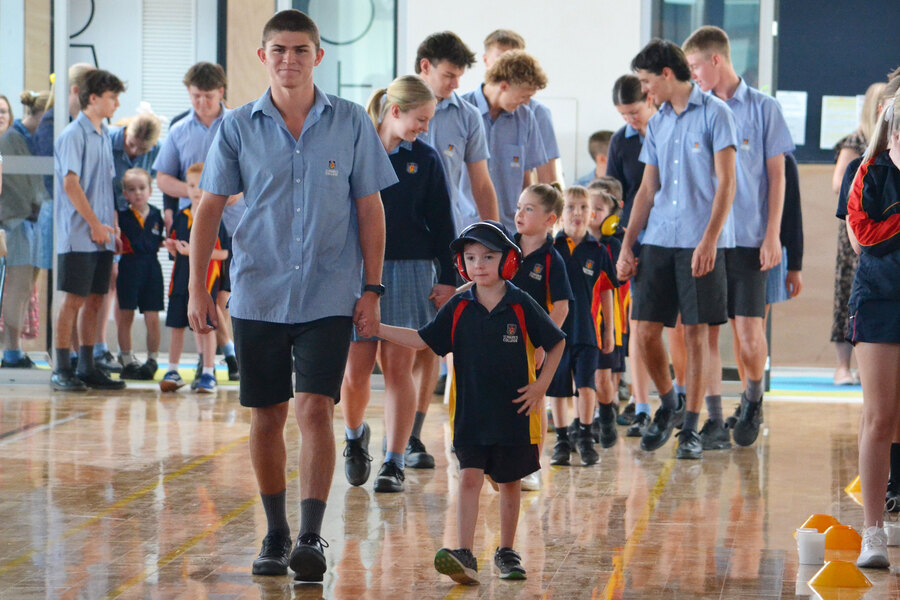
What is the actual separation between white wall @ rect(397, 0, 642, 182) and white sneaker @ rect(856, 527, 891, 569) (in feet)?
21.6

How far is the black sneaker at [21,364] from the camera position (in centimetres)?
914

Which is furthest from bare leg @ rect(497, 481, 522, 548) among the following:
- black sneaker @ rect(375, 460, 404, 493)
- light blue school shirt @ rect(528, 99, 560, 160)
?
light blue school shirt @ rect(528, 99, 560, 160)

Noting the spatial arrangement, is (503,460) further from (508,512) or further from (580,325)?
(580,325)

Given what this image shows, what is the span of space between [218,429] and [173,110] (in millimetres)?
5245

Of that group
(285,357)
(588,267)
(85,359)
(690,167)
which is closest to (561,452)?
(588,267)

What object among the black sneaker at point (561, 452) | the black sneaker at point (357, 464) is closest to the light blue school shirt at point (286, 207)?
the black sneaker at point (357, 464)

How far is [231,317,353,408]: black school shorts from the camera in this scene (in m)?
3.98

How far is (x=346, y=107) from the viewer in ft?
13.4

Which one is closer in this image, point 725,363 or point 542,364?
point 542,364

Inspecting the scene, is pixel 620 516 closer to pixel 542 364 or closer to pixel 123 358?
pixel 542 364

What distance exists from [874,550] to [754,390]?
2.52m

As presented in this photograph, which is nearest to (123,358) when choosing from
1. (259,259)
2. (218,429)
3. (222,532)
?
(218,429)

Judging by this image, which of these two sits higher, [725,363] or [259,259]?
[259,259]

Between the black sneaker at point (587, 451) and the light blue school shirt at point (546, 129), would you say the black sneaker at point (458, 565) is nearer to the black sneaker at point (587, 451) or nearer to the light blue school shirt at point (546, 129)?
the black sneaker at point (587, 451)
